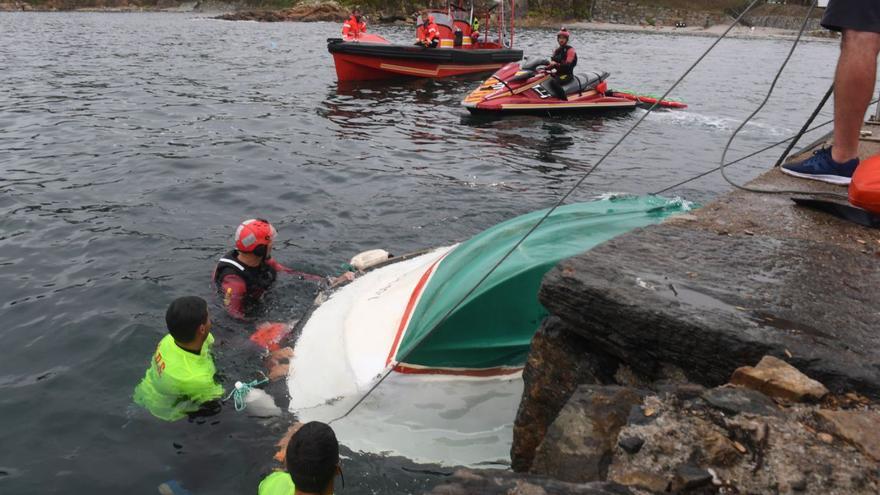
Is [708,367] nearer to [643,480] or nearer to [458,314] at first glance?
[643,480]

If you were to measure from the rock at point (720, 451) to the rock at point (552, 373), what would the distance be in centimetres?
96

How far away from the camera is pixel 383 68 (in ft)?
71.4

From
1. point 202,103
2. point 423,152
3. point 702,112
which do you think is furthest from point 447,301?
point 702,112

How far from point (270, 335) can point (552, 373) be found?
3.33 m

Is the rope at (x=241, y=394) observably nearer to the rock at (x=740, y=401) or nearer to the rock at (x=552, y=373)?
the rock at (x=552, y=373)

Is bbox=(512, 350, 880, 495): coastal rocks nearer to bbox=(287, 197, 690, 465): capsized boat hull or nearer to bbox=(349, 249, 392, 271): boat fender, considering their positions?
bbox=(287, 197, 690, 465): capsized boat hull

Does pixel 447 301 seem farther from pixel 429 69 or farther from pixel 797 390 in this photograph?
pixel 429 69

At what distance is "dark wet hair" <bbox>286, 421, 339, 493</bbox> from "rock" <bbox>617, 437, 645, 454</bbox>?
1.50 m

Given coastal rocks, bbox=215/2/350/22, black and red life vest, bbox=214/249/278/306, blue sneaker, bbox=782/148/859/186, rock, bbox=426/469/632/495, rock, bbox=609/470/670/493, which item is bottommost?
black and red life vest, bbox=214/249/278/306

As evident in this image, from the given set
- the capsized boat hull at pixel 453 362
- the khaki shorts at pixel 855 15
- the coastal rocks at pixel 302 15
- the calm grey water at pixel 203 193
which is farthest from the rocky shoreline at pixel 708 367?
the coastal rocks at pixel 302 15

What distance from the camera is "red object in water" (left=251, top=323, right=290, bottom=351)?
5539 millimetres

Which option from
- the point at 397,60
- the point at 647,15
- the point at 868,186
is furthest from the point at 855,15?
the point at 647,15

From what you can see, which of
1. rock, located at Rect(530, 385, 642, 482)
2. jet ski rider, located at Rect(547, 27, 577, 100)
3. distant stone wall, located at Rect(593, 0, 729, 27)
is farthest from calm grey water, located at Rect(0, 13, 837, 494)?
distant stone wall, located at Rect(593, 0, 729, 27)

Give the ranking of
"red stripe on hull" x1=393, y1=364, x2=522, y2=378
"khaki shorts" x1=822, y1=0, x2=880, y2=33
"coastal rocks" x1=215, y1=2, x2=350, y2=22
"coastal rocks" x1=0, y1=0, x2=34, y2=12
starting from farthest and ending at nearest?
"coastal rocks" x1=0, y1=0, x2=34, y2=12 → "coastal rocks" x1=215, y1=2, x2=350, y2=22 → "red stripe on hull" x1=393, y1=364, x2=522, y2=378 → "khaki shorts" x1=822, y1=0, x2=880, y2=33
